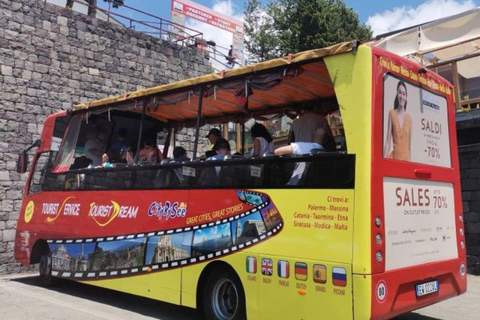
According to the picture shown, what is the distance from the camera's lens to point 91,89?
12930 millimetres

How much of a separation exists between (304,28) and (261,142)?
2487cm

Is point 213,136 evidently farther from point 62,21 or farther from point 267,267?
point 62,21

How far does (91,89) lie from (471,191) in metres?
9.79

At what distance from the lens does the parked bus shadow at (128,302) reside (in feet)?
21.6

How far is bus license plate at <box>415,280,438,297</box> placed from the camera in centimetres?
473

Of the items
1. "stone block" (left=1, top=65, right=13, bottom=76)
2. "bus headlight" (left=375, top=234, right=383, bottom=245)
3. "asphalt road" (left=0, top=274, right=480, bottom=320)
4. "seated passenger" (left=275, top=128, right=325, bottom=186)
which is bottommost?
"asphalt road" (left=0, top=274, right=480, bottom=320)

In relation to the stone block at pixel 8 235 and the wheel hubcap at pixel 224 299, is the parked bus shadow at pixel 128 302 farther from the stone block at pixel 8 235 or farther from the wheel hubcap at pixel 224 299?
the stone block at pixel 8 235

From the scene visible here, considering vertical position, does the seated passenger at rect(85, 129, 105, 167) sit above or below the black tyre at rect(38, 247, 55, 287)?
above

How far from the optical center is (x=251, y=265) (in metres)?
5.12

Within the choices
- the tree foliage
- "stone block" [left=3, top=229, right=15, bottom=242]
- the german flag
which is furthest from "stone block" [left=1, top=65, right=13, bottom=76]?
the tree foliage

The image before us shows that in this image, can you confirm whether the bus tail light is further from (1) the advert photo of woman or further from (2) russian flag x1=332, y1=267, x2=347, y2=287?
(1) the advert photo of woman

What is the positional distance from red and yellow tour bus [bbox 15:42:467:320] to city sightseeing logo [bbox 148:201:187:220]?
0.07ft

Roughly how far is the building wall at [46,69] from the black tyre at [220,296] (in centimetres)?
417

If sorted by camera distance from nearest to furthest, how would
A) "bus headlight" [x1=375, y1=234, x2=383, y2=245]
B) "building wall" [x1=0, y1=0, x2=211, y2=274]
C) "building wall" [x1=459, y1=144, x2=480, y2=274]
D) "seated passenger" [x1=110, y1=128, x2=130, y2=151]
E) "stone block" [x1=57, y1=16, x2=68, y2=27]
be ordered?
1. "bus headlight" [x1=375, y1=234, x2=383, y2=245]
2. "seated passenger" [x1=110, y1=128, x2=130, y2=151]
3. "building wall" [x1=459, y1=144, x2=480, y2=274]
4. "building wall" [x1=0, y1=0, x2=211, y2=274]
5. "stone block" [x1=57, y1=16, x2=68, y2=27]
